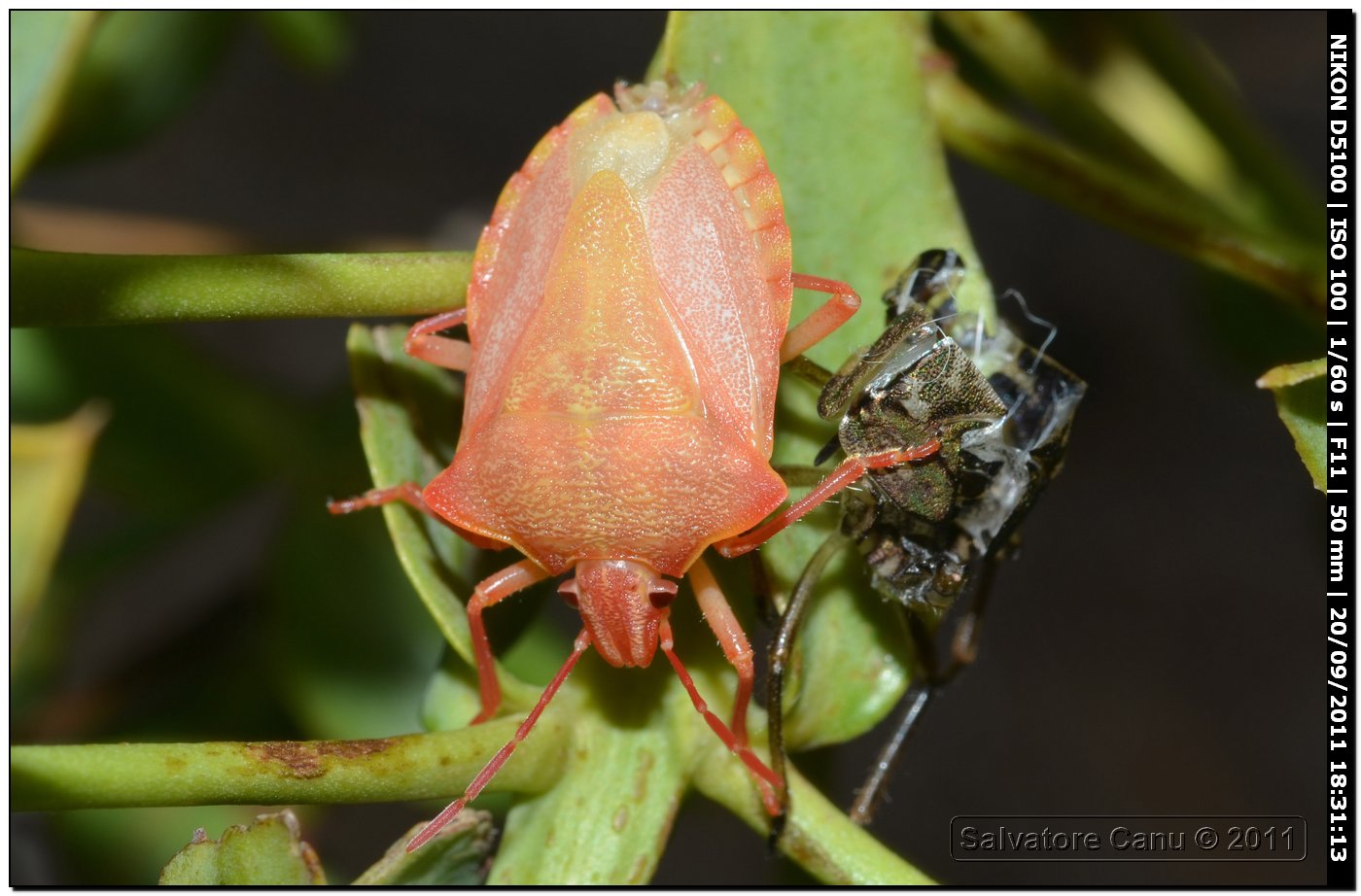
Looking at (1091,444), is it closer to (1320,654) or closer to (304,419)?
(1320,654)

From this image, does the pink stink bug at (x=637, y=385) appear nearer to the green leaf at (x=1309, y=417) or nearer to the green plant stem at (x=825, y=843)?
the green plant stem at (x=825, y=843)

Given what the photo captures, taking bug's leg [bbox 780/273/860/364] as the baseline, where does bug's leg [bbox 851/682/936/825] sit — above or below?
below

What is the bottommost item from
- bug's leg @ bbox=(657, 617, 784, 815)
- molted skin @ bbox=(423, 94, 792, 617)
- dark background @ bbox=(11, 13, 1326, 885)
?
dark background @ bbox=(11, 13, 1326, 885)

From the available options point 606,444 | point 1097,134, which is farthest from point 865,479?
point 1097,134

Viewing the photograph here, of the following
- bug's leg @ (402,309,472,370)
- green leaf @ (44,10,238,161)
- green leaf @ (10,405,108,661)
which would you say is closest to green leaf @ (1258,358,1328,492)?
bug's leg @ (402,309,472,370)

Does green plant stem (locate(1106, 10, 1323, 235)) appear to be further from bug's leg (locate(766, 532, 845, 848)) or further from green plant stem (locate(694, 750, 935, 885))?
green plant stem (locate(694, 750, 935, 885))

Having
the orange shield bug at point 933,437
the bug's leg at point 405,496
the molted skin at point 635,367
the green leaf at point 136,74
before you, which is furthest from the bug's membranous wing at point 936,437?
the green leaf at point 136,74
